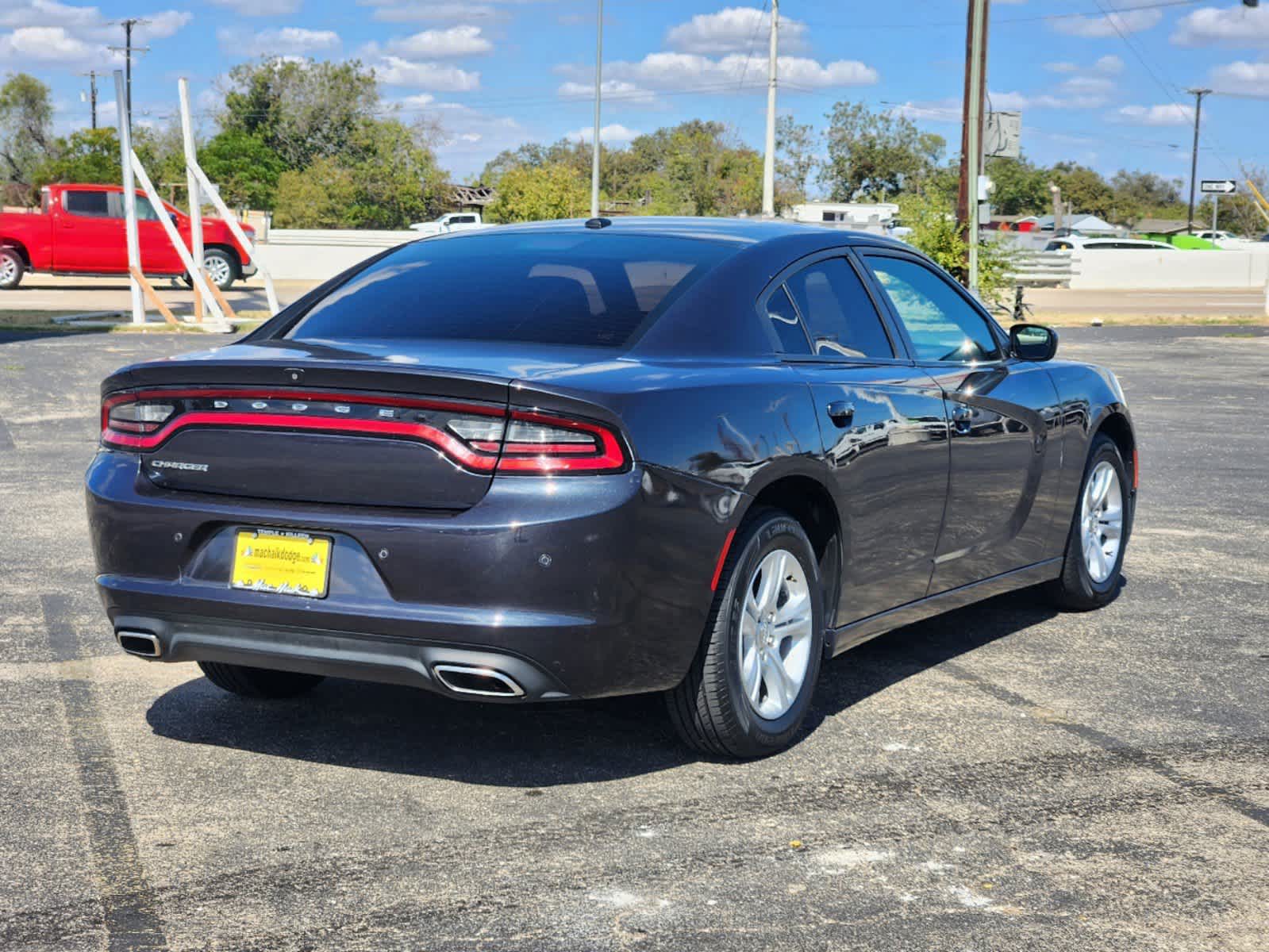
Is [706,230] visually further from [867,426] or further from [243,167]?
[243,167]

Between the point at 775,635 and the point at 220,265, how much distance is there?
28092 millimetres

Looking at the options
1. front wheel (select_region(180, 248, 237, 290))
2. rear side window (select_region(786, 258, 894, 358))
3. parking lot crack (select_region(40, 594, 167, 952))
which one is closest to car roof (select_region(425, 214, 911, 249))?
rear side window (select_region(786, 258, 894, 358))

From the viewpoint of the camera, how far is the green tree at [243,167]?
8038 cm

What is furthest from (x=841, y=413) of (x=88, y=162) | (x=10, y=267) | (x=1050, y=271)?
(x=88, y=162)

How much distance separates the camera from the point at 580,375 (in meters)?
4.26

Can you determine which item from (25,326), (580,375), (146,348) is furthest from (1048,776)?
(25,326)

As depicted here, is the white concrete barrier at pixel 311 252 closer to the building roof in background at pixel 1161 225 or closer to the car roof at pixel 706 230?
the car roof at pixel 706 230

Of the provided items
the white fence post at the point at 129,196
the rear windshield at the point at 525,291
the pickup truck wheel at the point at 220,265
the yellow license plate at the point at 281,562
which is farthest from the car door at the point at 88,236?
the yellow license plate at the point at 281,562

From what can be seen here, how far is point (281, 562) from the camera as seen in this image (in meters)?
4.27

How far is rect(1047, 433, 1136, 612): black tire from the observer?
22.4 ft

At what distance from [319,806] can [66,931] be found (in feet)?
3.06

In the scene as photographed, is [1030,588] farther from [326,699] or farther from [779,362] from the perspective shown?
[326,699]

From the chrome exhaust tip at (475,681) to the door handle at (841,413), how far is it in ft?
4.55

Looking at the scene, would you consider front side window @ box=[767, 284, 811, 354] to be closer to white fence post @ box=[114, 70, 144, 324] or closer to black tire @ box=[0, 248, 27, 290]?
white fence post @ box=[114, 70, 144, 324]
